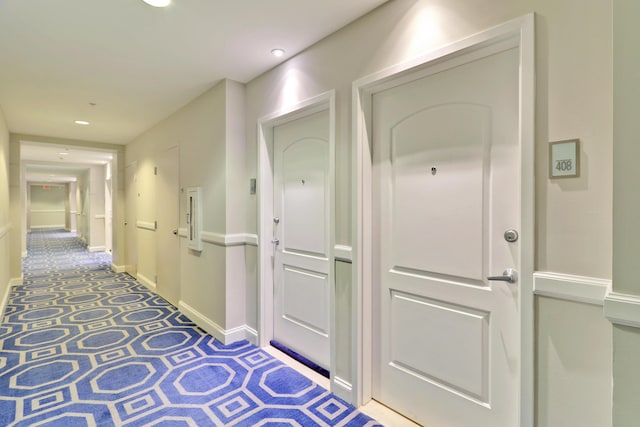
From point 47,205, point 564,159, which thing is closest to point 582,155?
point 564,159

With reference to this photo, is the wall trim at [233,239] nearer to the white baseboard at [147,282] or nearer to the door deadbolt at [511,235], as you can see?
the door deadbolt at [511,235]

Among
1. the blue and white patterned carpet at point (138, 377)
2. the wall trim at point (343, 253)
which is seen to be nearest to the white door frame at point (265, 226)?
the blue and white patterned carpet at point (138, 377)

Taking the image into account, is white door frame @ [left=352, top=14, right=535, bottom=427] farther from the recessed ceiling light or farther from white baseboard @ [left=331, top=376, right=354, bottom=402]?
the recessed ceiling light

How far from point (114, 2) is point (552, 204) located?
239cm

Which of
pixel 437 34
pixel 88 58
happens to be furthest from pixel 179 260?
pixel 437 34

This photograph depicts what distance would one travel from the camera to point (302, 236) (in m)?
2.56

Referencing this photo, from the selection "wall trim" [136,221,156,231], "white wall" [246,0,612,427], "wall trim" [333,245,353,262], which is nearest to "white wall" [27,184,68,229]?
"wall trim" [136,221,156,231]

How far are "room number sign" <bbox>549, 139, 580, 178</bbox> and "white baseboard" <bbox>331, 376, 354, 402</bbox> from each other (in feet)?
5.39

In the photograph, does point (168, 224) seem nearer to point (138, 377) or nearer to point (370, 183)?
point (138, 377)

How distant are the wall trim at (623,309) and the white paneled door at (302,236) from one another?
157 centimetres

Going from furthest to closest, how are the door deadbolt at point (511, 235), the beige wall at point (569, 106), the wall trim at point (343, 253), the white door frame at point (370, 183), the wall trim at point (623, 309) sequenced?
the wall trim at point (343, 253), the door deadbolt at point (511, 235), the white door frame at point (370, 183), the beige wall at point (569, 106), the wall trim at point (623, 309)

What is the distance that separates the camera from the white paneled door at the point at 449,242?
146 centimetres

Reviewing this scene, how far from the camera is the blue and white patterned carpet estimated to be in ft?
6.23

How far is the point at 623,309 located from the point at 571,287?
228 mm
